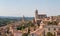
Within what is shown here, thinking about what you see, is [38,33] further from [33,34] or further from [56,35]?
[56,35]

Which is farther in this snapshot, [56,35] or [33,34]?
[33,34]

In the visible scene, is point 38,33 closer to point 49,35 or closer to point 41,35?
point 41,35

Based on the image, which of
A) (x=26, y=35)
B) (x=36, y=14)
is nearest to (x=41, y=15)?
(x=36, y=14)

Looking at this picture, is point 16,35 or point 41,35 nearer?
point 41,35

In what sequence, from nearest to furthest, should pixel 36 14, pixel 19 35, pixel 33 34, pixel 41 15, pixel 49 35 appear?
pixel 49 35
pixel 33 34
pixel 19 35
pixel 36 14
pixel 41 15

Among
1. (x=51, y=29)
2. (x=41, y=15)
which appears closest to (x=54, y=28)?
(x=51, y=29)

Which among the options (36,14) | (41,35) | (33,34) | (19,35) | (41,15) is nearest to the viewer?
(41,35)

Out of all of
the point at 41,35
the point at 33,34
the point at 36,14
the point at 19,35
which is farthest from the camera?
the point at 36,14

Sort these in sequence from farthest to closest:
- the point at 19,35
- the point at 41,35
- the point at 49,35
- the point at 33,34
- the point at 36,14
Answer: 1. the point at 36,14
2. the point at 19,35
3. the point at 33,34
4. the point at 41,35
5. the point at 49,35
